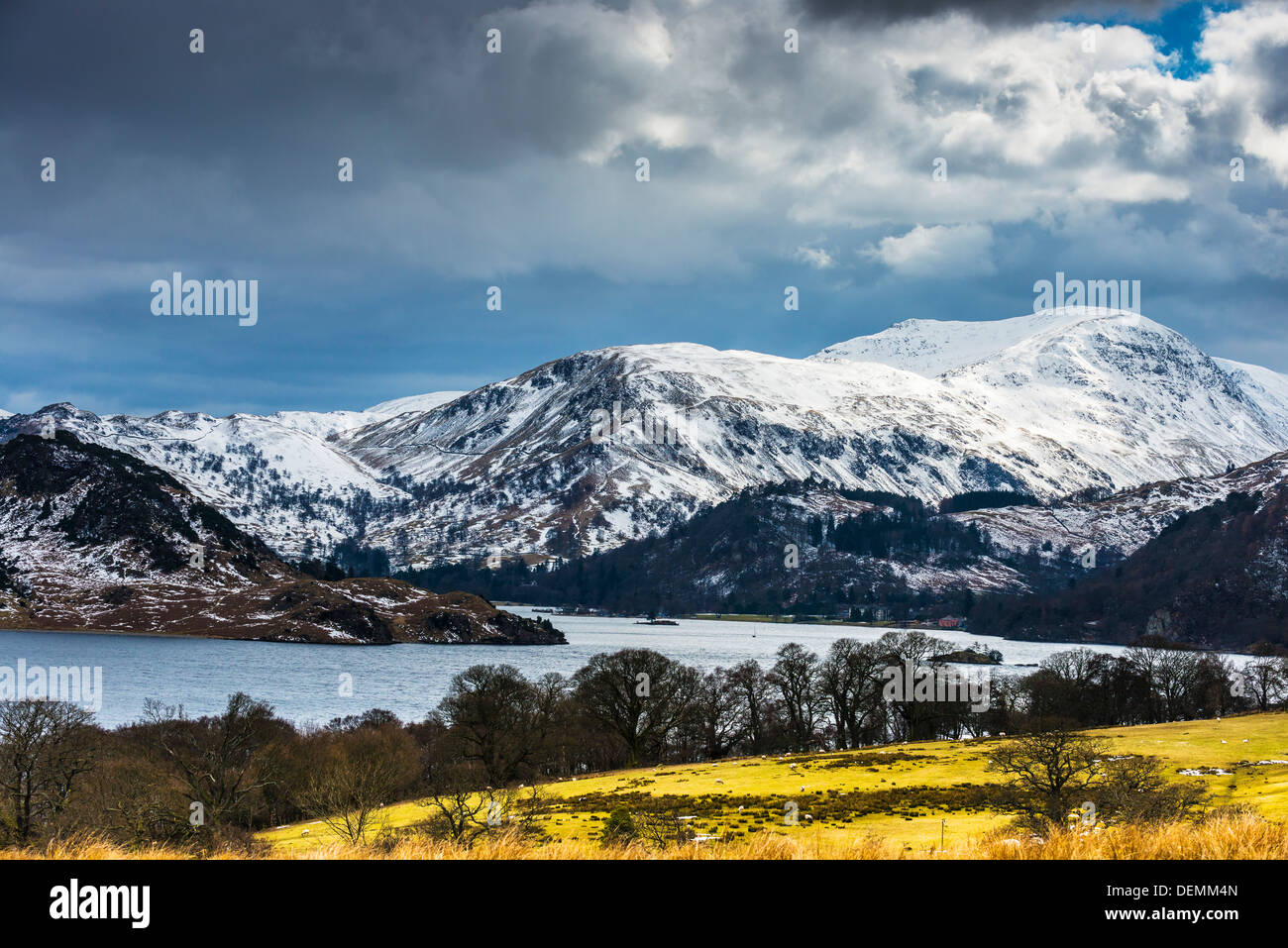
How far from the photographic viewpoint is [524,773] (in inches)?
3757

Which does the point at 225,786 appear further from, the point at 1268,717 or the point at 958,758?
the point at 1268,717

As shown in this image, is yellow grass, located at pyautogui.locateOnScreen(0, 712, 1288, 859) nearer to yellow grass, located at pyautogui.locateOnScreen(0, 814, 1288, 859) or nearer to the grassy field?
yellow grass, located at pyautogui.locateOnScreen(0, 814, 1288, 859)

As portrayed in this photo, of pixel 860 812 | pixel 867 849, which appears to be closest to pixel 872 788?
pixel 860 812

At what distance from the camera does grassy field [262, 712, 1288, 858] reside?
51.8 meters

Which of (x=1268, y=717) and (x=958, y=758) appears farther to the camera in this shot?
(x=1268, y=717)

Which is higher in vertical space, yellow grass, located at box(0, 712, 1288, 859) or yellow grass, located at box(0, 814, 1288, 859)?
yellow grass, located at box(0, 814, 1288, 859)

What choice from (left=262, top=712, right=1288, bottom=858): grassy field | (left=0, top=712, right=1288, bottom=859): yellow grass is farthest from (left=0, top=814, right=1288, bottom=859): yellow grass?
(left=262, top=712, right=1288, bottom=858): grassy field

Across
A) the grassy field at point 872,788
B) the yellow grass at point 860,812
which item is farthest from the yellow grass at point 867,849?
the grassy field at point 872,788

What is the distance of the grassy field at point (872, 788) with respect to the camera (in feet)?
170

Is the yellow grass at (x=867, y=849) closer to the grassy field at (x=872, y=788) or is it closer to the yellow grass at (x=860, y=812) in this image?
the yellow grass at (x=860, y=812)
